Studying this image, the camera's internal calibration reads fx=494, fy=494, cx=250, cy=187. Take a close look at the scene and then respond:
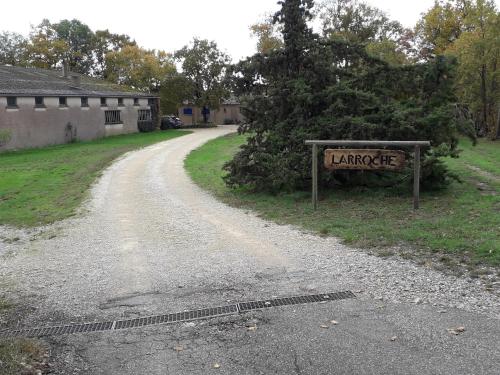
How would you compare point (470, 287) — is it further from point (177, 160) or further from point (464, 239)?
point (177, 160)

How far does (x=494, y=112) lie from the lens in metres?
30.8

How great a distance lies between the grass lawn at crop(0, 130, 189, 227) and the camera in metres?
11.6

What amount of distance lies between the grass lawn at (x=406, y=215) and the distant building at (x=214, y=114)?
43.9 m

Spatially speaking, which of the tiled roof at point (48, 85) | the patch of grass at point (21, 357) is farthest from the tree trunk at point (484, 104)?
the patch of grass at point (21, 357)

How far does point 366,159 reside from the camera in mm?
9805

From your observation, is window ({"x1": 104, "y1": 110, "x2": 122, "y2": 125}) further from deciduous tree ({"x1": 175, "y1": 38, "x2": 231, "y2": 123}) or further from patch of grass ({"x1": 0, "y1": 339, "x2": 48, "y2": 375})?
patch of grass ({"x1": 0, "y1": 339, "x2": 48, "y2": 375})

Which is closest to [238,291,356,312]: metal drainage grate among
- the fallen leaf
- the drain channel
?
the drain channel

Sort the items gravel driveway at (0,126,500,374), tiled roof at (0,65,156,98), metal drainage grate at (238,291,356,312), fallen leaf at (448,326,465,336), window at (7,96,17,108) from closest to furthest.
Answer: gravel driveway at (0,126,500,374) < fallen leaf at (448,326,465,336) < metal drainage grate at (238,291,356,312) < window at (7,96,17,108) < tiled roof at (0,65,156,98)

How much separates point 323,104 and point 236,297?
7.59 m

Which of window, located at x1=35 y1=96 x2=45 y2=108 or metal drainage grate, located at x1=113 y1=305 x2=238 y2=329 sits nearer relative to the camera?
metal drainage grate, located at x1=113 y1=305 x2=238 y2=329

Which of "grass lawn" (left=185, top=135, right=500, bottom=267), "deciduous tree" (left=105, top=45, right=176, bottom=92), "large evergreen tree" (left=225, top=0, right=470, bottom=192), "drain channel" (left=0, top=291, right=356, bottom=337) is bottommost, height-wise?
"drain channel" (left=0, top=291, right=356, bottom=337)

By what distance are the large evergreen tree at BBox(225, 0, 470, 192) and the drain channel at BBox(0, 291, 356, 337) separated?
20.2ft

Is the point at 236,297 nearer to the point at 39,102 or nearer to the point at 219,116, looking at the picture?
the point at 39,102

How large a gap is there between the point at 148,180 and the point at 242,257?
959cm
